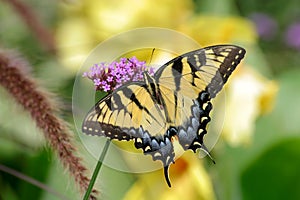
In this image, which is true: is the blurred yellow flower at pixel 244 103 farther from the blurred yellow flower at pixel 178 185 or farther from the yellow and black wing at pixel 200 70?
the yellow and black wing at pixel 200 70

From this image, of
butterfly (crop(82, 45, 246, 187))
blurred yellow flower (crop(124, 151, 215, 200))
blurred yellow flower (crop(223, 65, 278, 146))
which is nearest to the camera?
butterfly (crop(82, 45, 246, 187))

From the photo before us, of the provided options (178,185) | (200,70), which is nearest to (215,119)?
(178,185)

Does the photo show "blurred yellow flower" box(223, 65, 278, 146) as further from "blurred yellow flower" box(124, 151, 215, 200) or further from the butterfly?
the butterfly

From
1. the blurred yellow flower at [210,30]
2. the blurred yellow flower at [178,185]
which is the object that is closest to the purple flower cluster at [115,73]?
the blurred yellow flower at [178,185]

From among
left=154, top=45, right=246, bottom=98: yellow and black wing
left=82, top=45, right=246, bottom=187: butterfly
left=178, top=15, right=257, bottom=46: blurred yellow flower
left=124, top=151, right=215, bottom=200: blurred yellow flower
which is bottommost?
left=82, top=45, right=246, bottom=187: butterfly

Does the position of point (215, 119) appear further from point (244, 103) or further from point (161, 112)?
point (244, 103)

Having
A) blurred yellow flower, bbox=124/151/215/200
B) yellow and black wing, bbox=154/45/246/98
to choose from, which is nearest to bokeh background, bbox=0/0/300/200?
blurred yellow flower, bbox=124/151/215/200

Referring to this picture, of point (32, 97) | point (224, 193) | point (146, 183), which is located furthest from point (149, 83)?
point (224, 193)

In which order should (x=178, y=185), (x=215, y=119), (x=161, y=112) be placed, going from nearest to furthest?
(x=161, y=112)
(x=215, y=119)
(x=178, y=185)

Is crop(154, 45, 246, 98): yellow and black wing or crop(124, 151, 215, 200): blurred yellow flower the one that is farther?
crop(124, 151, 215, 200): blurred yellow flower
